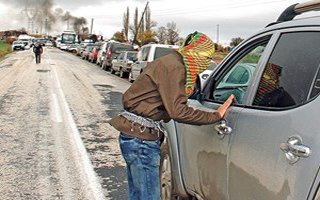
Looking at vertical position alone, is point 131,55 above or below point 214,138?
below

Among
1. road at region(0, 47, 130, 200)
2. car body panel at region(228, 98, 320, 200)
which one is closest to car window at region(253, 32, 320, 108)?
car body panel at region(228, 98, 320, 200)

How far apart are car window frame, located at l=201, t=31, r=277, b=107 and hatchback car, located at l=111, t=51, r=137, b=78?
2000cm

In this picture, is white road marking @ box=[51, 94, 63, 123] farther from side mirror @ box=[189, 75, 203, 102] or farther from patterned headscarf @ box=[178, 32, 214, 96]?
patterned headscarf @ box=[178, 32, 214, 96]

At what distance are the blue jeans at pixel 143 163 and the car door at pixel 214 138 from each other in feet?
1.28

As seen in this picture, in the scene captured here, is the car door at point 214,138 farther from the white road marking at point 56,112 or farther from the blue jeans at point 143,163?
the white road marking at point 56,112

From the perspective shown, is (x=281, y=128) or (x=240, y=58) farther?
(x=240, y=58)

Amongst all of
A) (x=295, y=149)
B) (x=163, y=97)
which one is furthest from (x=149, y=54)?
(x=295, y=149)

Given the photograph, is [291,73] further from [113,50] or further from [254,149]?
[113,50]

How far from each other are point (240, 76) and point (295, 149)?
5.67 ft

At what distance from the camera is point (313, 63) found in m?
2.71

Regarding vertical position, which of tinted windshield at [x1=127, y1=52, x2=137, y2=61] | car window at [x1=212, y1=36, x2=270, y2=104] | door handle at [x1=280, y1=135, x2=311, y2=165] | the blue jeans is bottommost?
tinted windshield at [x1=127, y1=52, x2=137, y2=61]

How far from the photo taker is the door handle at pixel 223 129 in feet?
10.5

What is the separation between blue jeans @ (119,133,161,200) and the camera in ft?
11.3

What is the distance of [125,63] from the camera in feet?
81.0
